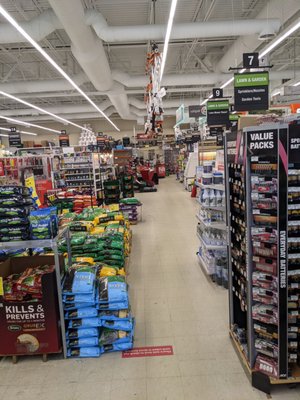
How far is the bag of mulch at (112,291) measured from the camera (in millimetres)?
3312

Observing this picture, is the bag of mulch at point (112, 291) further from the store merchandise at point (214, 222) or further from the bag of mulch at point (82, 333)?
the store merchandise at point (214, 222)

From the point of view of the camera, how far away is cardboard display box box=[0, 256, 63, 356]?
3.08 m

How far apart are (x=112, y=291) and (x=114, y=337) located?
0.45 m

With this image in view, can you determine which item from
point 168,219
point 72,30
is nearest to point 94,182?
point 168,219

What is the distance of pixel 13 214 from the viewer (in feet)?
11.0

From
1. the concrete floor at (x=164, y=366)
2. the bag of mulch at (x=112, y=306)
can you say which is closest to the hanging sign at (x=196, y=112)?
the concrete floor at (x=164, y=366)

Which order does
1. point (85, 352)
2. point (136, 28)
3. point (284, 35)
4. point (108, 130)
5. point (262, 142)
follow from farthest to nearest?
point (108, 130) → point (136, 28) → point (284, 35) → point (85, 352) → point (262, 142)

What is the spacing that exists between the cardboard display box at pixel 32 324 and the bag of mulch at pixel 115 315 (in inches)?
17.5

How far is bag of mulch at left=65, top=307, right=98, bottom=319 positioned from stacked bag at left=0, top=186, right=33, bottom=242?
0.90m

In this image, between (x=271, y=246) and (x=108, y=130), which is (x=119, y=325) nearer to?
(x=271, y=246)

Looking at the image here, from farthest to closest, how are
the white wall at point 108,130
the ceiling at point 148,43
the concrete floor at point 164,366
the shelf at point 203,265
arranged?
the white wall at point 108,130, the ceiling at point 148,43, the shelf at point 203,265, the concrete floor at point 164,366

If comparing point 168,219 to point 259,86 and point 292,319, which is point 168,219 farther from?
point 292,319

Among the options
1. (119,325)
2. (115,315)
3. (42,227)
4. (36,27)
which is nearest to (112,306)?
(115,315)

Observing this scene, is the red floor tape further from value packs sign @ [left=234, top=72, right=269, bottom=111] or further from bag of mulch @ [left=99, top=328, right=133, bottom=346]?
value packs sign @ [left=234, top=72, right=269, bottom=111]
